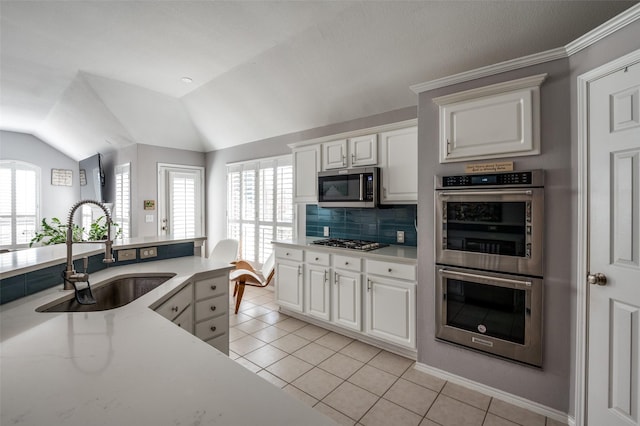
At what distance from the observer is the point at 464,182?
7.16 ft

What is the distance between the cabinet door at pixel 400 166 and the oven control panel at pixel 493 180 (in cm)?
57

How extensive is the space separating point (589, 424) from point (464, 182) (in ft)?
5.16

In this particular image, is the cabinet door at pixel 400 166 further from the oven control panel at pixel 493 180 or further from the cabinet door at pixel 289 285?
the cabinet door at pixel 289 285

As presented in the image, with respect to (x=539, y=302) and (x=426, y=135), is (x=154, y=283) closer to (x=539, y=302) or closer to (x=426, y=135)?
(x=426, y=135)

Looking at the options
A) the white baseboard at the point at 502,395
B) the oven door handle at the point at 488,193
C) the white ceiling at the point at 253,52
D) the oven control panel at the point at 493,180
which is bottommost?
the white baseboard at the point at 502,395

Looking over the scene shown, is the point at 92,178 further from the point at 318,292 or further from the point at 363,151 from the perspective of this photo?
the point at 363,151

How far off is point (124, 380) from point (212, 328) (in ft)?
4.82


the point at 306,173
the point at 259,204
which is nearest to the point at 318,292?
the point at 306,173

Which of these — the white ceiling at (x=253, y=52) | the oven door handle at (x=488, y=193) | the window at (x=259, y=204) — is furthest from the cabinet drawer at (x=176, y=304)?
the window at (x=259, y=204)

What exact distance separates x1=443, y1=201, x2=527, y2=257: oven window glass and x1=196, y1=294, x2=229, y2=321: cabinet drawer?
173 cm

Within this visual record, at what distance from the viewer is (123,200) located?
5613mm

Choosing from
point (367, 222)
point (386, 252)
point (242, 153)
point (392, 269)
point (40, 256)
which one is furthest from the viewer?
point (242, 153)

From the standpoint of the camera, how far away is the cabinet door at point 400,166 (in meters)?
2.83

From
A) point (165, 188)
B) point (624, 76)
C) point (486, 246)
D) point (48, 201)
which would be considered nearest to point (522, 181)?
point (486, 246)
